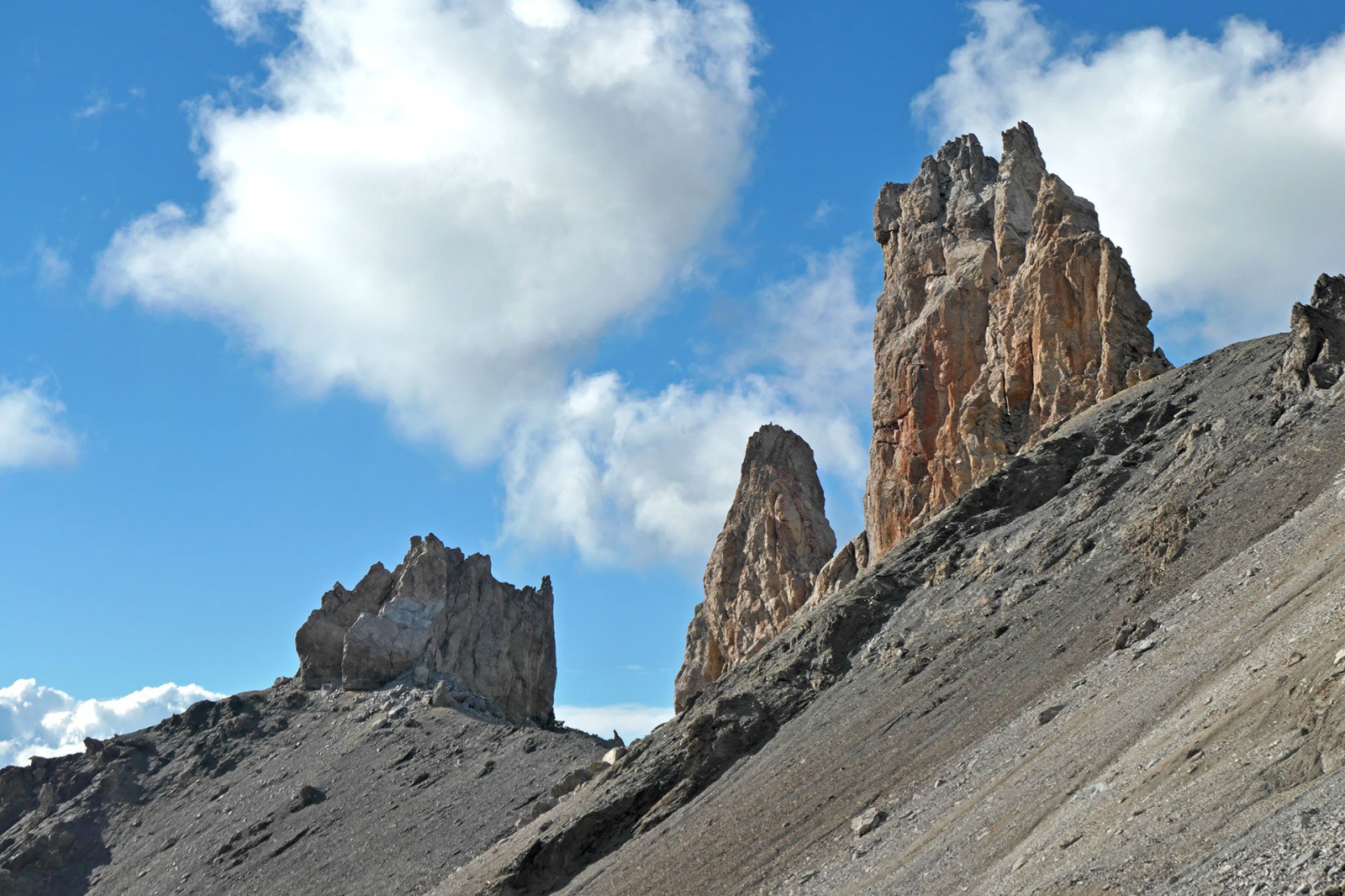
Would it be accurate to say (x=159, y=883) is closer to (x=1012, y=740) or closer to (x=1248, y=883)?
(x=1012, y=740)

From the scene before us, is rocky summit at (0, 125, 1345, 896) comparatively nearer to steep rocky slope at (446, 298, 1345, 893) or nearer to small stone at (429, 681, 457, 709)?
steep rocky slope at (446, 298, 1345, 893)

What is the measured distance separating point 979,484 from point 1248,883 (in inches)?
1741

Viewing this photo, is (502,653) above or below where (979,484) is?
above

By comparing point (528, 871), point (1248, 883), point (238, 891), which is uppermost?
point (238, 891)

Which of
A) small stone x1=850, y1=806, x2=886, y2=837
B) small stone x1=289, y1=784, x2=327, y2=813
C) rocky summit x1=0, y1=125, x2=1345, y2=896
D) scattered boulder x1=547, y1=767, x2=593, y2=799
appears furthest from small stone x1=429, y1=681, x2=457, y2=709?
small stone x1=850, y1=806, x2=886, y2=837

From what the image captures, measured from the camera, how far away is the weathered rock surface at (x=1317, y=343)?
49.3 meters

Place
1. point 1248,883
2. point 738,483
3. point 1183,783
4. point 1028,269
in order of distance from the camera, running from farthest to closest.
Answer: point 738,483
point 1028,269
point 1183,783
point 1248,883

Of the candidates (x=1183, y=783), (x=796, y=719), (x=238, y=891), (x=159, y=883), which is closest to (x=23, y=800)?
(x=159, y=883)

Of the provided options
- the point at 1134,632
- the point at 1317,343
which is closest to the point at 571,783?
the point at 1134,632

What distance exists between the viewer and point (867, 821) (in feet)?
123

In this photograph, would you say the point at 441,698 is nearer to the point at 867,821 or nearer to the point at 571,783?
the point at 571,783

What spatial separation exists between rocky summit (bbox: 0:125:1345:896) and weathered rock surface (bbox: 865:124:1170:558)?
231mm

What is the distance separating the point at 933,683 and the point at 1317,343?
2096cm

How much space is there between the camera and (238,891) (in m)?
70.7
